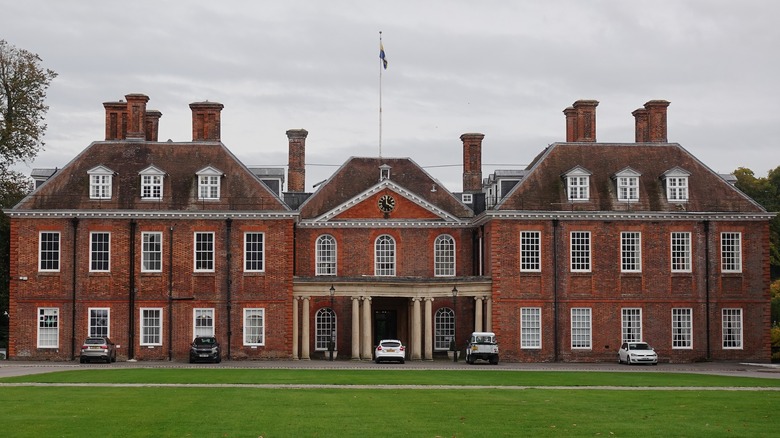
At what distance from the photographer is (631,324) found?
5575 centimetres

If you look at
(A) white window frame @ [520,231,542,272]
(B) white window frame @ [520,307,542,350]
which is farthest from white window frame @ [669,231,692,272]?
(B) white window frame @ [520,307,542,350]

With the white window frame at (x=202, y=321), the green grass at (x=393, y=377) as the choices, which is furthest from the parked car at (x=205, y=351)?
the green grass at (x=393, y=377)

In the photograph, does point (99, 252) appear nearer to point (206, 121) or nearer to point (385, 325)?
point (206, 121)

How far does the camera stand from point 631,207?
56.3 meters

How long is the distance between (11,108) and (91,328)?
49.0 ft

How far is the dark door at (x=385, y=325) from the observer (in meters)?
60.7

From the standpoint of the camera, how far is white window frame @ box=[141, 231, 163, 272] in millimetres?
54969

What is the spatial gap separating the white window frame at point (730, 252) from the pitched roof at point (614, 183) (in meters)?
1.38

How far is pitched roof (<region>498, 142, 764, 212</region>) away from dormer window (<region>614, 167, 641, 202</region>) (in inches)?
11.4

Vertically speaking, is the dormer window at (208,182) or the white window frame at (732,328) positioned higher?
the dormer window at (208,182)

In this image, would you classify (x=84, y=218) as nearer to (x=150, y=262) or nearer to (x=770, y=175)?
(x=150, y=262)

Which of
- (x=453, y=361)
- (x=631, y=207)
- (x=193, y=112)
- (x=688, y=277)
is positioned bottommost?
(x=453, y=361)

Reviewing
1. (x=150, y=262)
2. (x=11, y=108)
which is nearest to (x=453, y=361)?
(x=150, y=262)

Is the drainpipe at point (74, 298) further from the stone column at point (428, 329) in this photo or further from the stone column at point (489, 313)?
the stone column at point (489, 313)
